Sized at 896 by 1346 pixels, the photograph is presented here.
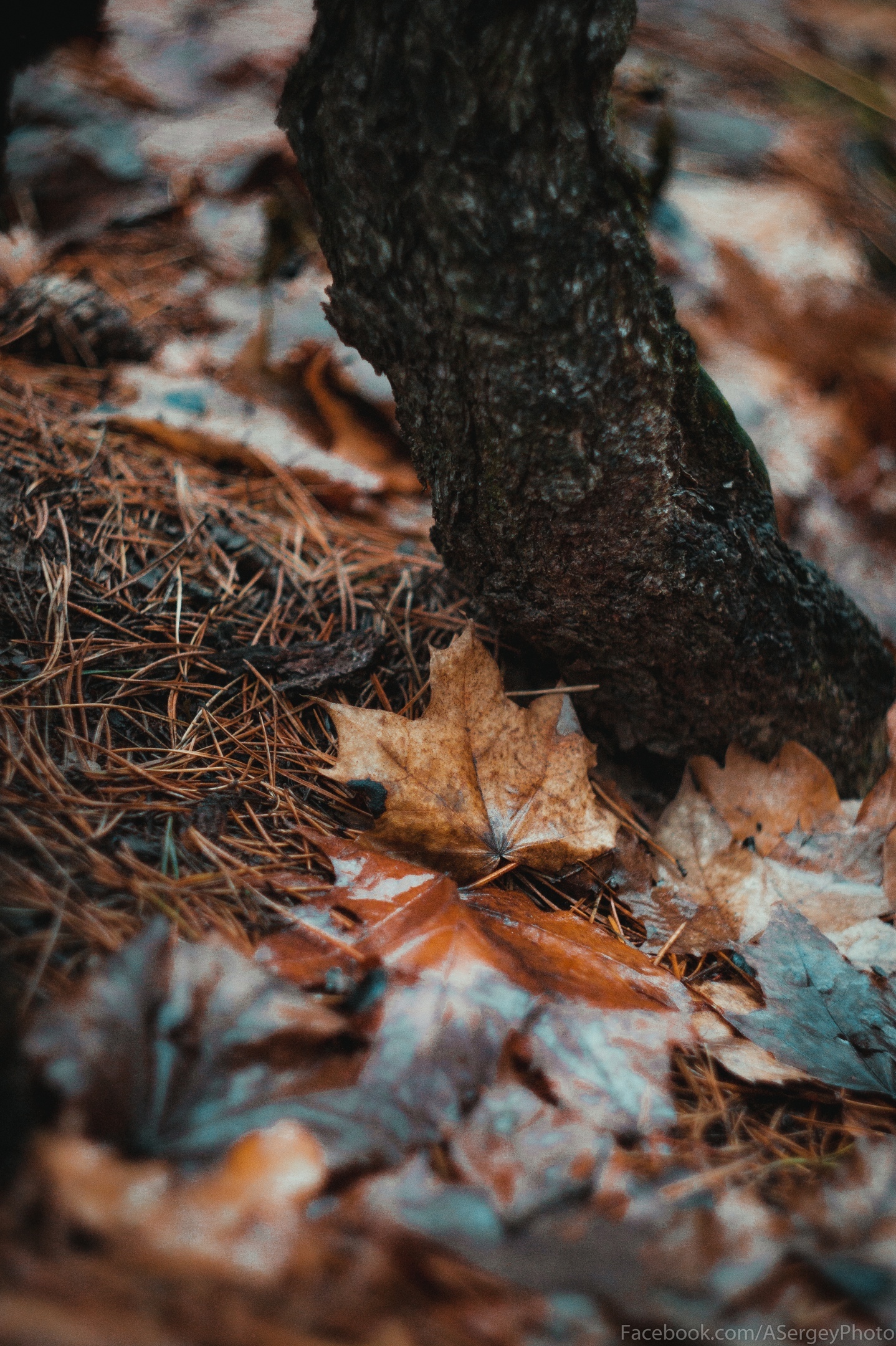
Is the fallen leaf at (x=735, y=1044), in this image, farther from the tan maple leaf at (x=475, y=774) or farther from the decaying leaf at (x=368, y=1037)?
the tan maple leaf at (x=475, y=774)

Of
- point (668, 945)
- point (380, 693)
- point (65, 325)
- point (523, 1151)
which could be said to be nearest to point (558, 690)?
point (380, 693)

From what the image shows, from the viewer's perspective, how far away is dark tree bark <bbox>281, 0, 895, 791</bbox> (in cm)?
91

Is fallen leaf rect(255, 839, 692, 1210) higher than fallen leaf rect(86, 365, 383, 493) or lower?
lower

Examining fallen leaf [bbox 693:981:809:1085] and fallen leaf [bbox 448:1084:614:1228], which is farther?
fallen leaf [bbox 693:981:809:1085]

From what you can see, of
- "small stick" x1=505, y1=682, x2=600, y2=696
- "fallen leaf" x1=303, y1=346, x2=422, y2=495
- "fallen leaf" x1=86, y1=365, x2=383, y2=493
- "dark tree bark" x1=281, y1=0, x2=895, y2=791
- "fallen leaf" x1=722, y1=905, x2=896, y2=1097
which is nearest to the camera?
"dark tree bark" x1=281, y1=0, x2=895, y2=791

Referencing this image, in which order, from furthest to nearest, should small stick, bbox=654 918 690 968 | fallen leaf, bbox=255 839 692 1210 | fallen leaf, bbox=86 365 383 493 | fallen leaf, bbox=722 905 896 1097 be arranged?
fallen leaf, bbox=86 365 383 493
small stick, bbox=654 918 690 968
fallen leaf, bbox=722 905 896 1097
fallen leaf, bbox=255 839 692 1210

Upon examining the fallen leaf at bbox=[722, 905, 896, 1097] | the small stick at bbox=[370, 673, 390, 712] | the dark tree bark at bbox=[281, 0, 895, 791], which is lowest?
the fallen leaf at bbox=[722, 905, 896, 1097]

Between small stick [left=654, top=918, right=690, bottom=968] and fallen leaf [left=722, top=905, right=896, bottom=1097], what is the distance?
0.12 meters

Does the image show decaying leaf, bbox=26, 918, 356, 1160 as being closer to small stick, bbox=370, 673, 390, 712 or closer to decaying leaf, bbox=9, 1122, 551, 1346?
decaying leaf, bbox=9, 1122, 551, 1346

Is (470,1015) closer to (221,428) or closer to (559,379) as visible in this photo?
(559,379)

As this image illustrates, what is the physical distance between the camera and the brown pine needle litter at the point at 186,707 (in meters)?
0.95

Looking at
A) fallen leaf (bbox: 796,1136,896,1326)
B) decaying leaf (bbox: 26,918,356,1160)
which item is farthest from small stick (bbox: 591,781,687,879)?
decaying leaf (bbox: 26,918,356,1160)

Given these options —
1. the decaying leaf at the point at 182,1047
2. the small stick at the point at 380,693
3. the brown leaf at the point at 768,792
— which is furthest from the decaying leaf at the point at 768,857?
the decaying leaf at the point at 182,1047

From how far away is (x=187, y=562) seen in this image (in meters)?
1.61
